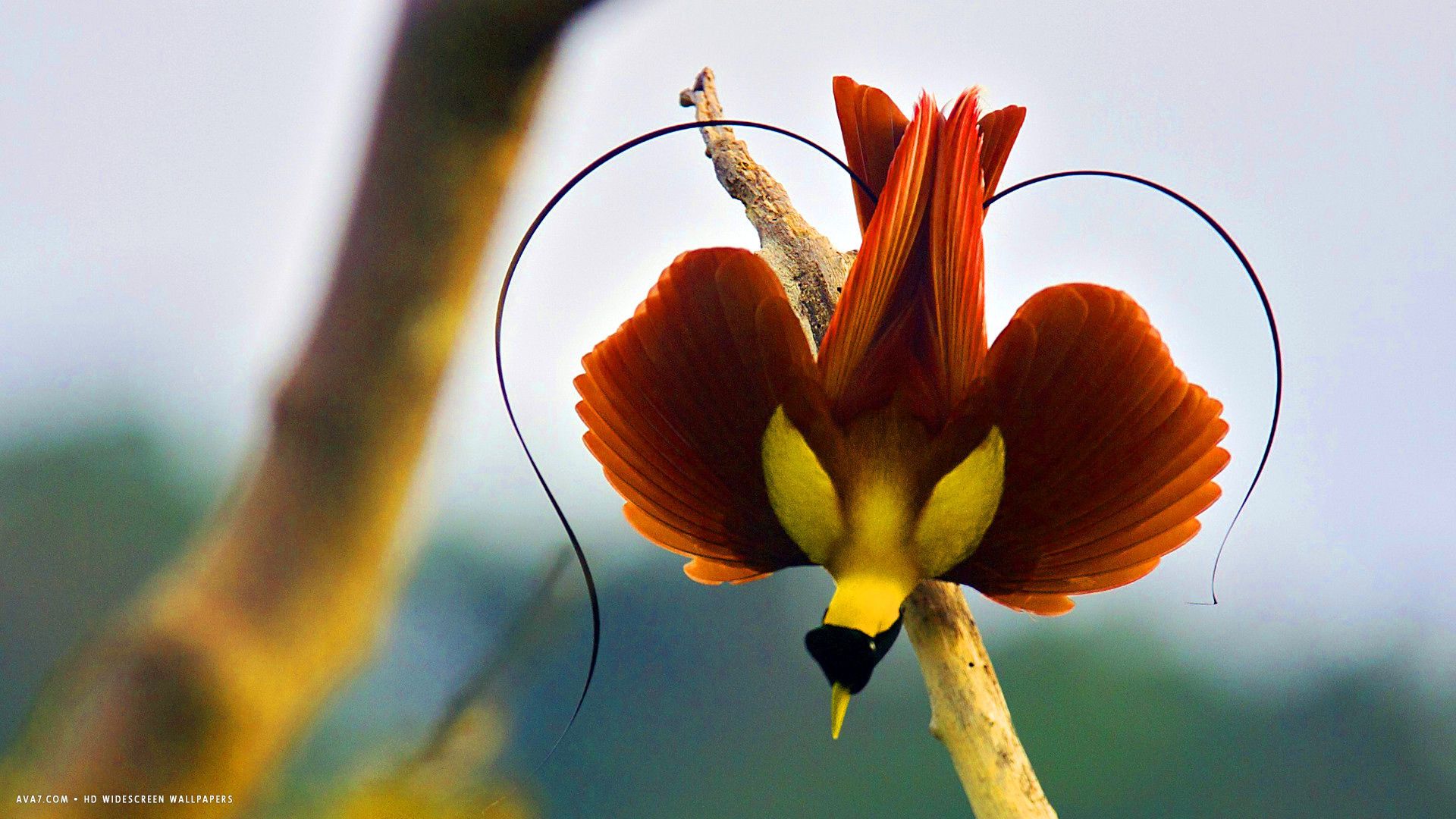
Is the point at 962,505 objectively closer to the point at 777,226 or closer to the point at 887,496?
the point at 887,496

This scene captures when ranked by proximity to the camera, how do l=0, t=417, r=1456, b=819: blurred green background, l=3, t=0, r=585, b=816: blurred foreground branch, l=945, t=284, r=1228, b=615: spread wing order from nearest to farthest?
l=3, t=0, r=585, b=816: blurred foreground branch < l=945, t=284, r=1228, b=615: spread wing < l=0, t=417, r=1456, b=819: blurred green background

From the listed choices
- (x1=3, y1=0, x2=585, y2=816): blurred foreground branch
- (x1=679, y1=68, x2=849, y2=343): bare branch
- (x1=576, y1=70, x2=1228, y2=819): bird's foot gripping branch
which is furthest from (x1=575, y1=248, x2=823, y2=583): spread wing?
(x1=3, y1=0, x2=585, y2=816): blurred foreground branch

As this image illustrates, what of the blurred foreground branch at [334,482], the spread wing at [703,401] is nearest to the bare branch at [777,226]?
the spread wing at [703,401]

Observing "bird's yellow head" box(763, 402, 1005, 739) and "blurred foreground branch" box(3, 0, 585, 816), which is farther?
"bird's yellow head" box(763, 402, 1005, 739)

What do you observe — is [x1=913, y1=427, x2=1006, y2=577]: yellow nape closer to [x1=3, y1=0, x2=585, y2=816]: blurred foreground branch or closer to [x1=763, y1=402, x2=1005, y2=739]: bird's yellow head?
[x1=763, y1=402, x2=1005, y2=739]: bird's yellow head

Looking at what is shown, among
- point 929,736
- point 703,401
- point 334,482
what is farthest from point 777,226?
point 929,736

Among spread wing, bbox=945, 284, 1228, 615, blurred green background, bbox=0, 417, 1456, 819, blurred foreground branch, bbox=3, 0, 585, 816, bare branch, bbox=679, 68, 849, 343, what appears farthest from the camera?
blurred green background, bbox=0, 417, 1456, 819

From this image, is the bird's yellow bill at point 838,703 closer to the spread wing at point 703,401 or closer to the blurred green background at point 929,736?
the spread wing at point 703,401

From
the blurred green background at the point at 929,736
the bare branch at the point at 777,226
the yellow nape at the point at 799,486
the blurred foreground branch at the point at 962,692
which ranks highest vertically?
the bare branch at the point at 777,226

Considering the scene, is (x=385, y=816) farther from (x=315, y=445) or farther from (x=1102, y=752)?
(x=1102, y=752)
